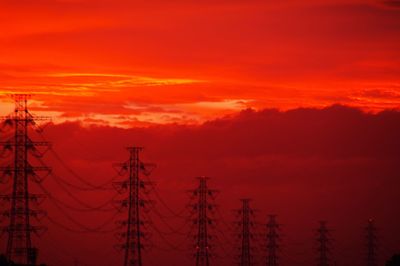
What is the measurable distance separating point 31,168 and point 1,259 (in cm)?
1327

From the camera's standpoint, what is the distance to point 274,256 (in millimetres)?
Result: 159375

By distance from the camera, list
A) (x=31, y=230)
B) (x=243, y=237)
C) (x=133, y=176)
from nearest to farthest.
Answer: (x=31, y=230)
(x=133, y=176)
(x=243, y=237)

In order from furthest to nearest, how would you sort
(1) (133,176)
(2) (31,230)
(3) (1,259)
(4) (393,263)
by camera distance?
(4) (393,263) → (1) (133,176) → (3) (1,259) → (2) (31,230)

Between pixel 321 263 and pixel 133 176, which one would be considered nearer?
pixel 133 176

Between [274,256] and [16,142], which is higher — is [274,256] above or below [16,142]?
below

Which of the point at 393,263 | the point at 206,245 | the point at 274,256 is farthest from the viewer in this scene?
the point at 274,256

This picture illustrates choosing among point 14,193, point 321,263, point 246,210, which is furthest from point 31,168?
point 321,263

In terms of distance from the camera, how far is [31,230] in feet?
299

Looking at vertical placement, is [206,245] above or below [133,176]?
below

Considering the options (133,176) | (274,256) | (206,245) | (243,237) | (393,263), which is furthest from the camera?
(274,256)

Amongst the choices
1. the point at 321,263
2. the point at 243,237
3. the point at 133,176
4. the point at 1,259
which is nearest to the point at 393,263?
the point at 243,237

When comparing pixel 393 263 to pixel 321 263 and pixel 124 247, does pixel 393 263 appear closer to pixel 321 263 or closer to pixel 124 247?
pixel 321 263

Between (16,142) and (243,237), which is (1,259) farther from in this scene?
(243,237)

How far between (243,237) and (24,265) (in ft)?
181
